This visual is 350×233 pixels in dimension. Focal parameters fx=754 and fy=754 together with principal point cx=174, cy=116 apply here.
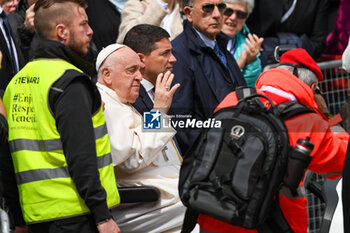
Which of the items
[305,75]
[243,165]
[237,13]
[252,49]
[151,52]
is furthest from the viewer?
[237,13]

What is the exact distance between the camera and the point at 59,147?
429 cm

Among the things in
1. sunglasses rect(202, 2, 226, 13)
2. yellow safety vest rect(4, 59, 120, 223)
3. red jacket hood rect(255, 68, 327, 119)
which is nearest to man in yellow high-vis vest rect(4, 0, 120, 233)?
yellow safety vest rect(4, 59, 120, 223)

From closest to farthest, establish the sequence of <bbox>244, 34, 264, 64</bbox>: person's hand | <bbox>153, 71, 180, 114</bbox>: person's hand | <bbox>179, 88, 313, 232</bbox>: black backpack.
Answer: <bbox>179, 88, 313, 232</bbox>: black backpack < <bbox>153, 71, 180, 114</bbox>: person's hand < <bbox>244, 34, 264, 64</bbox>: person's hand

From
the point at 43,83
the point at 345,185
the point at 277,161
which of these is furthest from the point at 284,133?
the point at 43,83

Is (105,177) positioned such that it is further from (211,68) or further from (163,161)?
(211,68)

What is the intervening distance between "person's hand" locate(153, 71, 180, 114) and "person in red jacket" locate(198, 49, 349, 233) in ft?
2.73

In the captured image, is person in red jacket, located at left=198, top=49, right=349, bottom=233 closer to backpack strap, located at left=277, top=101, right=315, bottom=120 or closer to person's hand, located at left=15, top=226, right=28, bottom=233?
backpack strap, located at left=277, top=101, right=315, bottom=120

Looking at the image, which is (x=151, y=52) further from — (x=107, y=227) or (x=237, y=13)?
(x=237, y=13)

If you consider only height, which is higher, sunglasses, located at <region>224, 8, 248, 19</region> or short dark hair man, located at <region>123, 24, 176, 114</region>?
short dark hair man, located at <region>123, 24, 176, 114</region>

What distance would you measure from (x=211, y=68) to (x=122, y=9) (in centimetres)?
166

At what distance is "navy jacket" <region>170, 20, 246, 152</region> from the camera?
562 centimetres

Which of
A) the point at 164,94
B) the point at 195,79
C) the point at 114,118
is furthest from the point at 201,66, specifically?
the point at 114,118

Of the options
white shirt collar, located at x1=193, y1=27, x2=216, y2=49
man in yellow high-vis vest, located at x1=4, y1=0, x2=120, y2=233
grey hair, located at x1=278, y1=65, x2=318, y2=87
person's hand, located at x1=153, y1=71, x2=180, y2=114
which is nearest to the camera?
man in yellow high-vis vest, located at x1=4, y1=0, x2=120, y2=233

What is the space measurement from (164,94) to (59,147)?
1.10m
